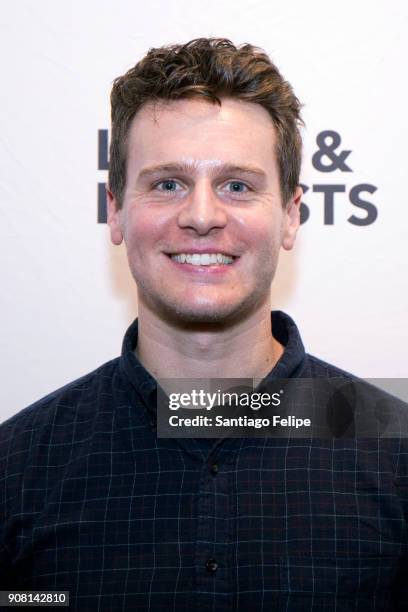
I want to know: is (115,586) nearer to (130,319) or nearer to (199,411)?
(199,411)

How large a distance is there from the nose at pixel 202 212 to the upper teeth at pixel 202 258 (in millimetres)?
40

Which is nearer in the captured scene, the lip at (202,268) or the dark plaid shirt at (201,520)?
the dark plaid shirt at (201,520)

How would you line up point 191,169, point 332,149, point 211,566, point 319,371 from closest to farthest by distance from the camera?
point 211,566 → point 191,169 → point 319,371 → point 332,149

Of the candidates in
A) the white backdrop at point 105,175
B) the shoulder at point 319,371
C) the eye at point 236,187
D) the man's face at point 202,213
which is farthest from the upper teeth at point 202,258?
the white backdrop at point 105,175

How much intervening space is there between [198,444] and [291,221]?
1.50ft

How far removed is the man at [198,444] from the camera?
3.76 feet

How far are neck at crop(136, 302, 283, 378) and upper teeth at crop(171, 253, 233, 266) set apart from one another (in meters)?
0.11

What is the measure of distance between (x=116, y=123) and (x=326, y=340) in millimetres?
628

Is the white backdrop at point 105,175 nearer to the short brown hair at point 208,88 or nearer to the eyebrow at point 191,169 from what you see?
the short brown hair at point 208,88

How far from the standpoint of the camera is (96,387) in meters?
1.36

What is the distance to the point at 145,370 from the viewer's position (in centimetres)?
130

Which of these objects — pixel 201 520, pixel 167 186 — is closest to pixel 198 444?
pixel 201 520

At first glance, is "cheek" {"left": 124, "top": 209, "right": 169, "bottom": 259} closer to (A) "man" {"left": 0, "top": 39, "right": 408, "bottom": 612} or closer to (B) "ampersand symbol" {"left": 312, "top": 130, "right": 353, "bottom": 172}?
(A) "man" {"left": 0, "top": 39, "right": 408, "bottom": 612}

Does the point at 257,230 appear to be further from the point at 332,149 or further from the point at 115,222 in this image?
the point at 332,149
